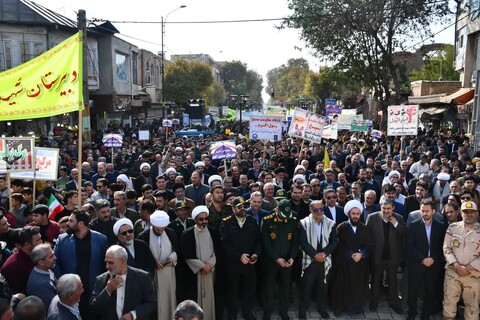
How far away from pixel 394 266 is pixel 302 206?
1.76 m

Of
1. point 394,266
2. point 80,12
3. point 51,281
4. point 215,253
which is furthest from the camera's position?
point 80,12

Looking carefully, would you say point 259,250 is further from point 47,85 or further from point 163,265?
point 47,85

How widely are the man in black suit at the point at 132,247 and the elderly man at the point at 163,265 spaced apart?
170 mm

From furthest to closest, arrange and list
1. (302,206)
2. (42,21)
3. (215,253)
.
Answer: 1. (42,21)
2. (302,206)
3. (215,253)

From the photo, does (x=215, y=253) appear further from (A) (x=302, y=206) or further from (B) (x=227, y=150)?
(B) (x=227, y=150)

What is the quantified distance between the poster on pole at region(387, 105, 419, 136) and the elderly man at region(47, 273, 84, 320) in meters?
11.1

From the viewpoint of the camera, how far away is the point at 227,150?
1184 cm

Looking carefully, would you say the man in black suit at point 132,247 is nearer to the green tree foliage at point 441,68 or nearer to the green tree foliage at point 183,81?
the green tree foliage at point 441,68

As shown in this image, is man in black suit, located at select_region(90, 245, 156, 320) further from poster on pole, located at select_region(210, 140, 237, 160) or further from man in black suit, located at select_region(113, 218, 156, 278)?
poster on pole, located at select_region(210, 140, 237, 160)

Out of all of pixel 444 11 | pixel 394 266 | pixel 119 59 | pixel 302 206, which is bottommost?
pixel 394 266

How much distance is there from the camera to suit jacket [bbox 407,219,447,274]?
6289mm

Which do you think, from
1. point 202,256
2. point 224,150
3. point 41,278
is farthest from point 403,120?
point 41,278

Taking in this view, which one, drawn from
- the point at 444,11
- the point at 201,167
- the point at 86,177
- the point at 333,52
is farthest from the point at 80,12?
the point at 444,11

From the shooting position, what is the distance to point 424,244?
6301mm
